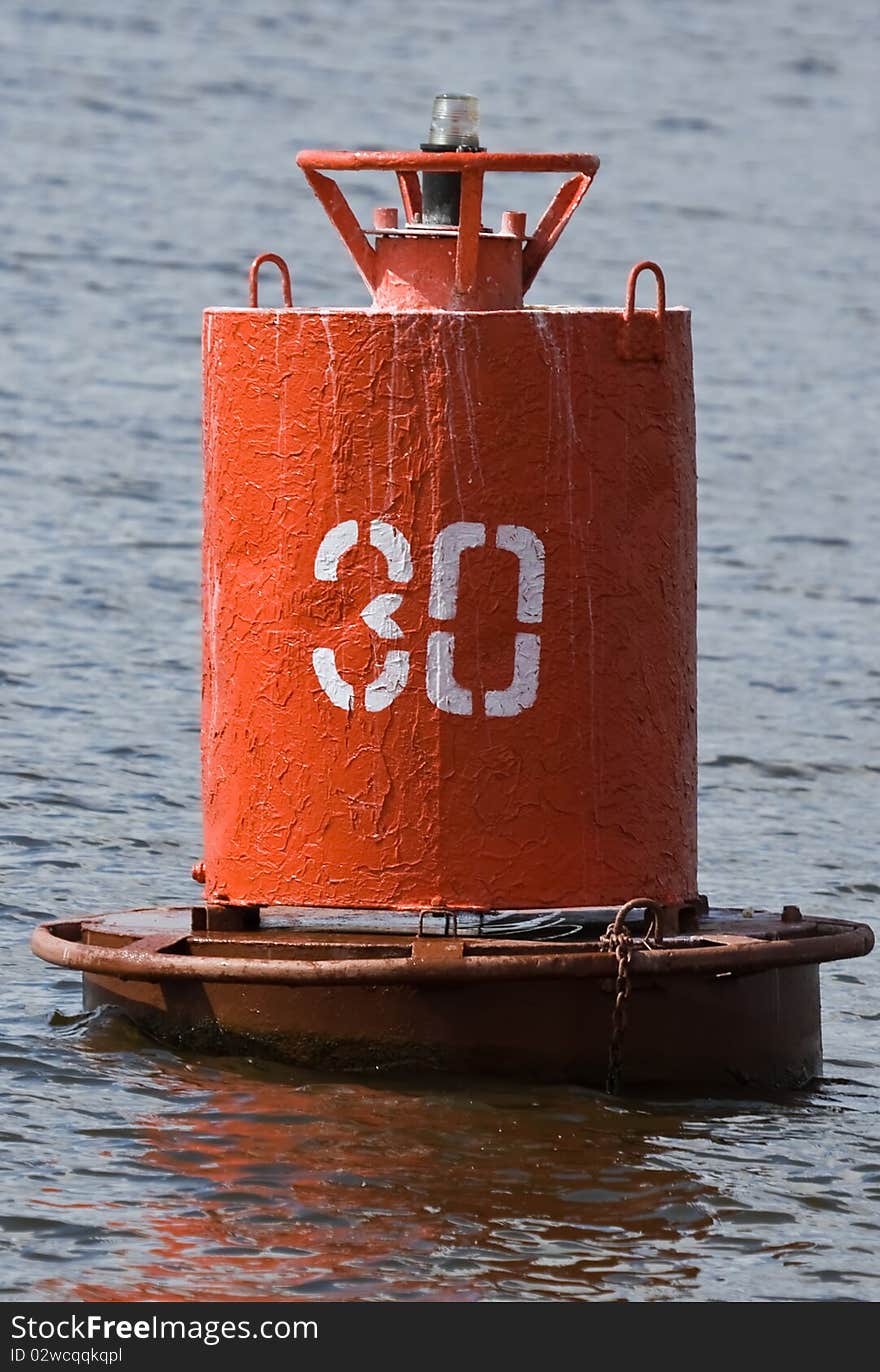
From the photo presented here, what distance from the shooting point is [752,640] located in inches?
505

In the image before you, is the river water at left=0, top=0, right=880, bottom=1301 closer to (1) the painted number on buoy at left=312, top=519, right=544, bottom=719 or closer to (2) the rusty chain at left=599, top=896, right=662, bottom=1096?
(2) the rusty chain at left=599, top=896, right=662, bottom=1096

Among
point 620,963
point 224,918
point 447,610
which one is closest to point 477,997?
point 620,963

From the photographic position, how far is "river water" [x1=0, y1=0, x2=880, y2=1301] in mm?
5707

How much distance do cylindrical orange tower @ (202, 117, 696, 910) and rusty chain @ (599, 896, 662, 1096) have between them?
99 millimetres

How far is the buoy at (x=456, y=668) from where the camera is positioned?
6324 millimetres

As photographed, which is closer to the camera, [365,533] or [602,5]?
[365,533]

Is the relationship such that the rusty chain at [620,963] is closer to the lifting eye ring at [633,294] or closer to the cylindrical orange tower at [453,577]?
the cylindrical orange tower at [453,577]

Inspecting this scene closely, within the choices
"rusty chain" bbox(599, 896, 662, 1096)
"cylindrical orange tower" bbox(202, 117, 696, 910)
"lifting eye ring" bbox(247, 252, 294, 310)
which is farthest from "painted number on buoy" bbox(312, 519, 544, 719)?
"lifting eye ring" bbox(247, 252, 294, 310)

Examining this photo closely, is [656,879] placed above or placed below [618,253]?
below

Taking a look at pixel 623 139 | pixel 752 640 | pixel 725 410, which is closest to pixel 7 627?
pixel 752 640

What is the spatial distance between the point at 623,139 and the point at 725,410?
37.0 feet

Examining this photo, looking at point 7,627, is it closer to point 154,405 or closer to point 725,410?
point 154,405

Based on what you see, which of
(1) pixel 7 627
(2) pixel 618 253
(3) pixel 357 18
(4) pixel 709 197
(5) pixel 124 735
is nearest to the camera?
(5) pixel 124 735

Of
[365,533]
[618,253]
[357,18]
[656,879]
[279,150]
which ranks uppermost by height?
[357,18]
